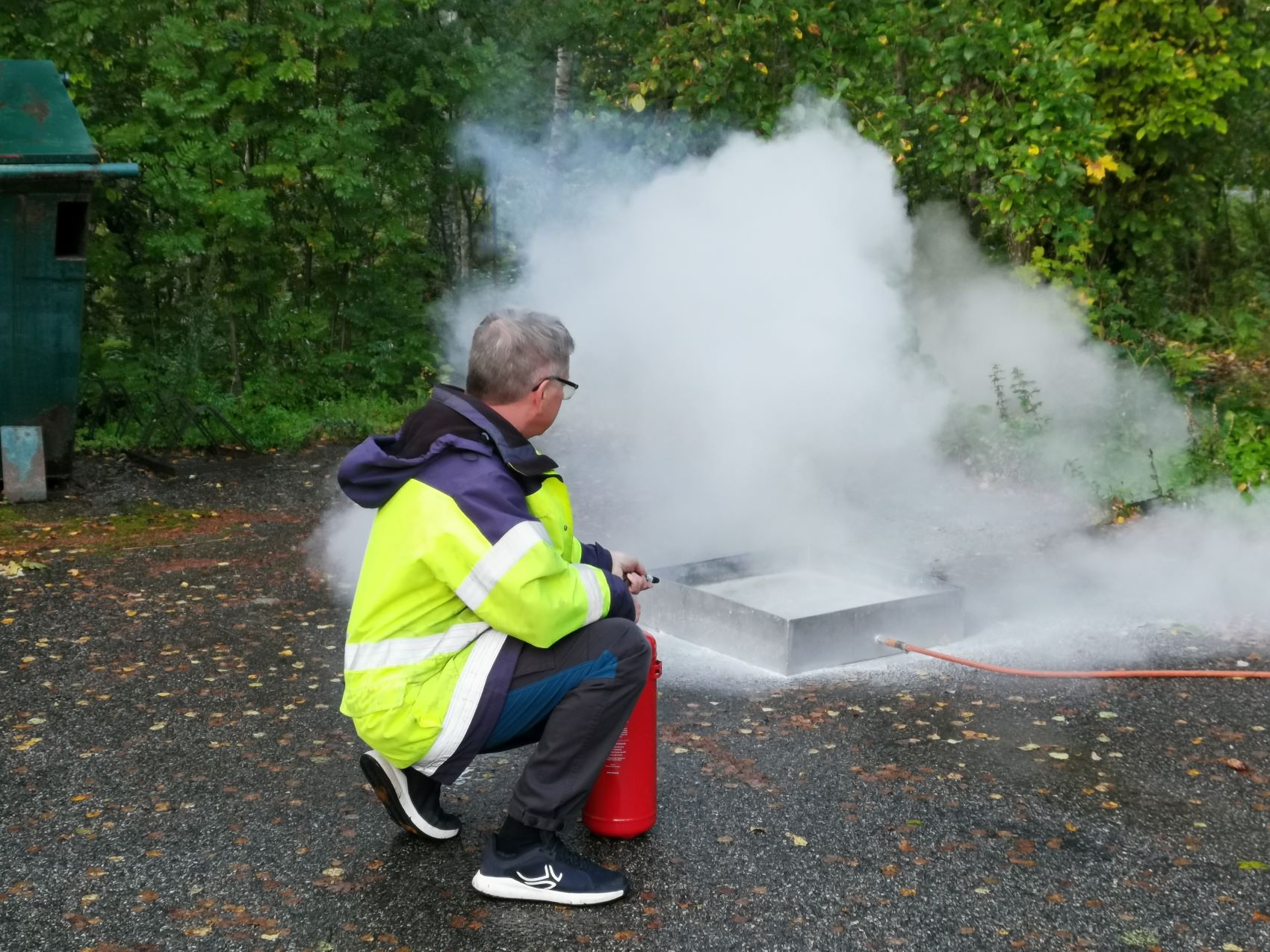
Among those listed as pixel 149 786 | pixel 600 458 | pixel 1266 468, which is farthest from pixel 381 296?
pixel 149 786

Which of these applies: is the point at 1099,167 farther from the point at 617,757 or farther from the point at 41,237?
the point at 41,237

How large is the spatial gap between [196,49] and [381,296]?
2500 mm

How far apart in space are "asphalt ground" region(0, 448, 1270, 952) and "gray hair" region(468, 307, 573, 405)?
1235 mm

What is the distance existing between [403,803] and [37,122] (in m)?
5.57

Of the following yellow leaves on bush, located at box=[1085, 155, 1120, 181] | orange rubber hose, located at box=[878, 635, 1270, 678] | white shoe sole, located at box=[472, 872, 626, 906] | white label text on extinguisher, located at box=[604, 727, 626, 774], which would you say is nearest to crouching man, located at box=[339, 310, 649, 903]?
white shoe sole, located at box=[472, 872, 626, 906]

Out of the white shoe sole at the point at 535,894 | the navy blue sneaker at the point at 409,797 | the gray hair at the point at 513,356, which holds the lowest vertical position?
the white shoe sole at the point at 535,894

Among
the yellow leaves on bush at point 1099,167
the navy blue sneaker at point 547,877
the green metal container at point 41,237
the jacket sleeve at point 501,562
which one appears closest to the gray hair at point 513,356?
the jacket sleeve at point 501,562

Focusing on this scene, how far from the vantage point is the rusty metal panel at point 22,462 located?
7.54m

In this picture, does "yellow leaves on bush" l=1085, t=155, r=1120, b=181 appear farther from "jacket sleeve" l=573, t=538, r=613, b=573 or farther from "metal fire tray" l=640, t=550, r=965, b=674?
"jacket sleeve" l=573, t=538, r=613, b=573

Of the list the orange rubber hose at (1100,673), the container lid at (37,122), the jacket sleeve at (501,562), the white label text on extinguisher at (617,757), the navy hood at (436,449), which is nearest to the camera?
the jacket sleeve at (501,562)

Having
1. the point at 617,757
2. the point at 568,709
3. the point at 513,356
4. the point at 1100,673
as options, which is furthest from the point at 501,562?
the point at 1100,673

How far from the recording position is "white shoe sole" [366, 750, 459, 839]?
10.8 feet

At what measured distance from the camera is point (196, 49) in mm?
10023

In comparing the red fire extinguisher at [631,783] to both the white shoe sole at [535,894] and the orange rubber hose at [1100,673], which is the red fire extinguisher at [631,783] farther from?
the orange rubber hose at [1100,673]
